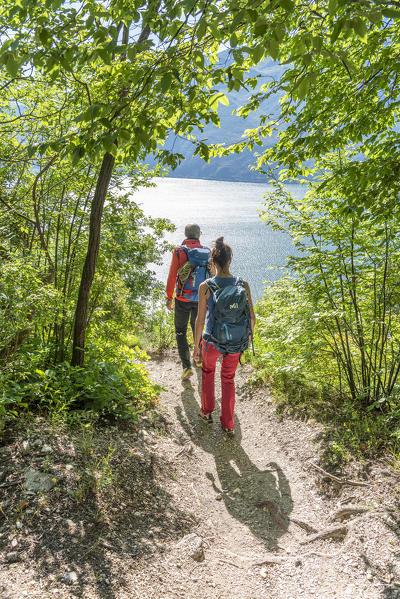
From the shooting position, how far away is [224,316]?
380cm

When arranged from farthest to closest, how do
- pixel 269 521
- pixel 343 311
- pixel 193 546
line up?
1. pixel 343 311
2. pixel 269 521
3. pixel 193 546

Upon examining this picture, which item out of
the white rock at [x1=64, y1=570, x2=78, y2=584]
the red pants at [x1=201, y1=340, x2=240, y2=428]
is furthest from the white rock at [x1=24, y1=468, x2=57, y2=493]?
the red pants at [x1=201, y1=340, x2=240, y2=428]

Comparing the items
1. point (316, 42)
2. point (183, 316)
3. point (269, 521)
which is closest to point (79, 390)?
point (183, 316)

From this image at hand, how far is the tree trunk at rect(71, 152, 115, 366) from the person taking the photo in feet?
11.8

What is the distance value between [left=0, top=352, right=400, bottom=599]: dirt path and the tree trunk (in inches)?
41.1

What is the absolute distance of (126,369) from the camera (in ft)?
14.5

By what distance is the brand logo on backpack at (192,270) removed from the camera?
16.3 feet

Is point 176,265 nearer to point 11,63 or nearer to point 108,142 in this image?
point 108,142

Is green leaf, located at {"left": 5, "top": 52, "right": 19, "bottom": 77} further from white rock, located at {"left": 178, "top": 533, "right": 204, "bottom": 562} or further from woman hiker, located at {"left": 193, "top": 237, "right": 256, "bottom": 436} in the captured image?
white rock, located at {"left": 178, "top": 533, "right": 204, "bottom": 562}

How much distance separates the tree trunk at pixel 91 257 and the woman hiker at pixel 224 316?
1262mm

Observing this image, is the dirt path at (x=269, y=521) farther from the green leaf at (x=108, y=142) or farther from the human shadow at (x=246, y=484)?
the green leaf at (x=108, y=142)

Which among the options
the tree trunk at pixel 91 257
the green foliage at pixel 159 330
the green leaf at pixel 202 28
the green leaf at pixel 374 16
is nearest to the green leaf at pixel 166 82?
the green leaf at pixel 202 28

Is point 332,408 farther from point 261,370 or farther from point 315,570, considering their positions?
point 315,570

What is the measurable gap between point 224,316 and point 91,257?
1.60 metres
